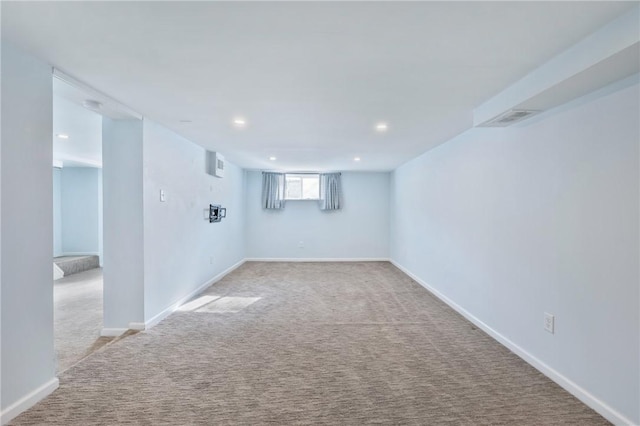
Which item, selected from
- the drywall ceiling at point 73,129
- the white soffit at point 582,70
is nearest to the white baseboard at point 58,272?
the drywall ceiling at point 73,129

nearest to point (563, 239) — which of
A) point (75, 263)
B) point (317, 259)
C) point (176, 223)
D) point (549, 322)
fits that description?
point (549, 322)

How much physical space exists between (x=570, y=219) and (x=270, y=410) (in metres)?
2.32

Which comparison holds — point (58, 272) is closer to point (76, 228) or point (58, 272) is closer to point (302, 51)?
point (76, 228)

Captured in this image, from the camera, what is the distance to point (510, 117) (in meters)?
2.48

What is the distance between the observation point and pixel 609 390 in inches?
72.9

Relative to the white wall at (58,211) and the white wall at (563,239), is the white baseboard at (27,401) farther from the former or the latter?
the white wall at (58,211)

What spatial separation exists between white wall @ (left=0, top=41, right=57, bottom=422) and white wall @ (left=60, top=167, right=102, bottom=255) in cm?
550

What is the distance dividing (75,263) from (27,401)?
5.09 meters

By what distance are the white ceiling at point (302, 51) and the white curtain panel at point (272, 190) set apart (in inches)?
165

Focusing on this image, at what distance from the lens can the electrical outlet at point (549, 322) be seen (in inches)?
90.5

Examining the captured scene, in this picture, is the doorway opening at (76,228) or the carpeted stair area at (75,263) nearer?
the doorway opening at (76,228)

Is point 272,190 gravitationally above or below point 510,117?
below

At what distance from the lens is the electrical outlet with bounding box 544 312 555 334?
2297 mm

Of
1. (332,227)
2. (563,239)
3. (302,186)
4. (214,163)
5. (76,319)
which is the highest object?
(214,163)
